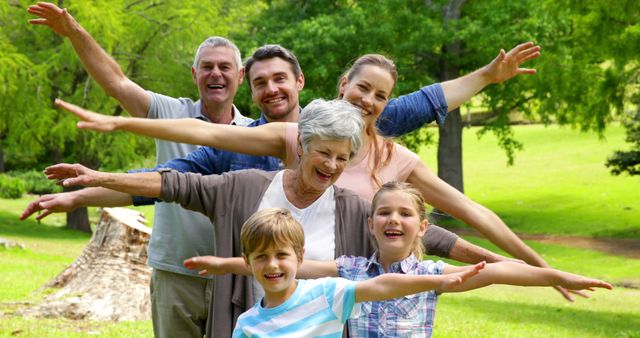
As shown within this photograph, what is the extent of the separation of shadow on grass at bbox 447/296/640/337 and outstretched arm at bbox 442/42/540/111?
8180 millimetres

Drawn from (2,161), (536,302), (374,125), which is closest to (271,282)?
(374,125)

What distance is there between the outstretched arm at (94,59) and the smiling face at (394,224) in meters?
1.81

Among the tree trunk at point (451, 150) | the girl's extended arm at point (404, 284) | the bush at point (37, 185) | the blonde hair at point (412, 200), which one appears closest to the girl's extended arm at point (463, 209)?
the blonde hair at point (412, 200)

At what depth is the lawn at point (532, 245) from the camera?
38.2ft

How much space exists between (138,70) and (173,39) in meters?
1.47

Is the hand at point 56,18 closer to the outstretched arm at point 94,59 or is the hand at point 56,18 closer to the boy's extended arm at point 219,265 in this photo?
the outstretched arm at point 94,59

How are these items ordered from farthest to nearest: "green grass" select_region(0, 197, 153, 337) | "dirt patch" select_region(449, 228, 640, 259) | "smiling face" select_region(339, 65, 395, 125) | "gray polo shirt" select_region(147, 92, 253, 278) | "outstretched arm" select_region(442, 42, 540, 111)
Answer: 1. "dirt patch" select_region(449, 228, 640, 259)
2. "green grass" select_region(0, 197, 153, 337)
3. "gray polo shirt" select_region(147, 92, 253, 278)
4. "outstretched arm" select_region(442, 42, 540, 111)
5. "smiling face" select_region(339, 65, 395, 125)

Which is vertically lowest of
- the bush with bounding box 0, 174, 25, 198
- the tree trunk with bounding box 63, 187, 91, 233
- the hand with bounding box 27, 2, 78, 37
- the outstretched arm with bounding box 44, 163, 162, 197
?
the outstretched arm with bounding box 44, 163, 162, 197

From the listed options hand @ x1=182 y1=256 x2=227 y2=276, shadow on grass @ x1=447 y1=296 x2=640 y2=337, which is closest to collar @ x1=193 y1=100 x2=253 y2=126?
hand @ x1=182 y1=256 x2=227 y2=276

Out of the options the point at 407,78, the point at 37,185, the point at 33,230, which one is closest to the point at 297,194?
the point at 33,230

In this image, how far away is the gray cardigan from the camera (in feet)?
12.4

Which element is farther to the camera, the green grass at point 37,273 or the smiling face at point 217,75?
the green grass at point 37,273

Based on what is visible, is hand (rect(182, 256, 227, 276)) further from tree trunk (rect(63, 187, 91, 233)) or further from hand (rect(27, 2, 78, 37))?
tree trunk (rect(63, 187, 91, 233))

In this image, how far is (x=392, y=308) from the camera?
3.79 metres
